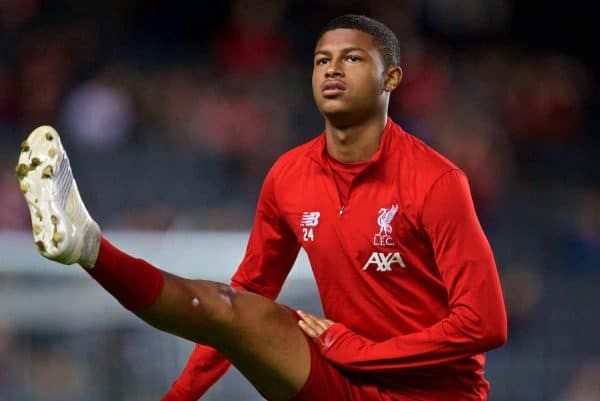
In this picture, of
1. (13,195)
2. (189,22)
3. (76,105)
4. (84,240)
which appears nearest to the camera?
(84,240)

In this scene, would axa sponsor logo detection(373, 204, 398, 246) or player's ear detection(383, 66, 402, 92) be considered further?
player's ear detection(383, 66, 402, 92)

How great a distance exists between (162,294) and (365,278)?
734mm

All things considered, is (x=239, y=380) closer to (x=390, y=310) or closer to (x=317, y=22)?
(x=390, y=310)

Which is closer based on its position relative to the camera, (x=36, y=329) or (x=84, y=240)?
(x=84, y=240)

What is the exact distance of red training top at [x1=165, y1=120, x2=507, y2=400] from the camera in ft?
11.5

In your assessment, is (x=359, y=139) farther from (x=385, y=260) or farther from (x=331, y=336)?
(x=331, y=336)

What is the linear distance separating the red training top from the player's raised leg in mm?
176

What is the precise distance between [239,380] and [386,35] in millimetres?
2706

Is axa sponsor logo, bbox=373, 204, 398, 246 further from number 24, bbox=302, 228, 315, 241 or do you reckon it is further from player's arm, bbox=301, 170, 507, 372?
number 24, bbox=302, 228, 315, 241

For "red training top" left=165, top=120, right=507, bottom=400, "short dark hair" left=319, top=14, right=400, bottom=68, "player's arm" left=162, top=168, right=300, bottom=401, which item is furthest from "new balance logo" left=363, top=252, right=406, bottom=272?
"short dark hair" left=319, top=14, right=400, bottom=68

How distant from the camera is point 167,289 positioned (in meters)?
3.31

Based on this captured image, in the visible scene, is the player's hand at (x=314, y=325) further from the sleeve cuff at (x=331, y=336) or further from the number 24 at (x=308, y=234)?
the number 24 at (x=308, y=234)

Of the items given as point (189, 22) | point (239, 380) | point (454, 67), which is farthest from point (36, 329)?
point (454, 67)

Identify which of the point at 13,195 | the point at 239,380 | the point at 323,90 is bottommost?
the point at 239,380
